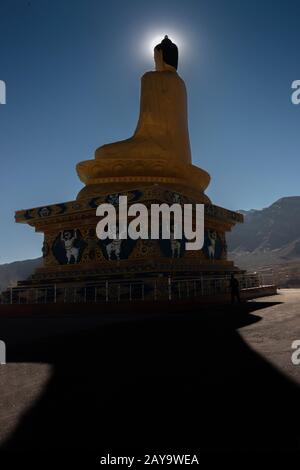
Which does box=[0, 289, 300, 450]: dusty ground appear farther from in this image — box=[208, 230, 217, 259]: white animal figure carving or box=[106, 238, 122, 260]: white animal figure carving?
box=[208, 230, 217, 259]: white animal figure carving

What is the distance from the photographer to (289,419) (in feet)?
9.08

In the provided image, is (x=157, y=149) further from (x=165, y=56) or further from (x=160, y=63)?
(x=165, y=56)

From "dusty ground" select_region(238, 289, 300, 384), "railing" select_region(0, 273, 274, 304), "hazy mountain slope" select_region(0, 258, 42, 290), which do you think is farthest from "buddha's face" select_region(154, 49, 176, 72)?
"hazy mountain slope" select_region(0, 258, 42, 290)

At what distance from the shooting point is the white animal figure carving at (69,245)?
17391 millimetres

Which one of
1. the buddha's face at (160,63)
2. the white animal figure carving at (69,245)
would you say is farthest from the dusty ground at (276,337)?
the buddha's face at (160,63)

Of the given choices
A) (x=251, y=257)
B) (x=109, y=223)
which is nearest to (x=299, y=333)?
(x=109, y=223)

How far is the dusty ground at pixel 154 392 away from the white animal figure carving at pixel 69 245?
10.7m

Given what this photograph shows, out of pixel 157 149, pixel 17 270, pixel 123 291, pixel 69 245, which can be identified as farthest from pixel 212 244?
pixel 17 270

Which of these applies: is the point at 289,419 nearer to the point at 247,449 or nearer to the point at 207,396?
the point at 247,449

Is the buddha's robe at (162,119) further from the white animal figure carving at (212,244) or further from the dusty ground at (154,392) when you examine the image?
the dusty ground at (154,392)

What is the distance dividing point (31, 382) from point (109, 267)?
37.9 feet

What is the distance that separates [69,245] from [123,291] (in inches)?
196
